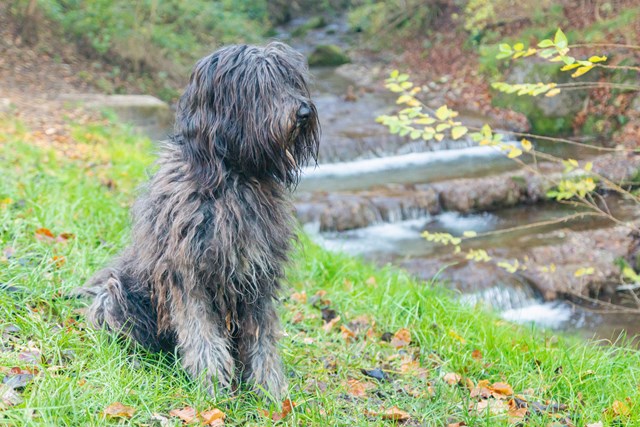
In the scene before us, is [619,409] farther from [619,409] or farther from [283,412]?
[283,412]

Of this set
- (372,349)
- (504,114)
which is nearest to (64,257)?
(372,349)

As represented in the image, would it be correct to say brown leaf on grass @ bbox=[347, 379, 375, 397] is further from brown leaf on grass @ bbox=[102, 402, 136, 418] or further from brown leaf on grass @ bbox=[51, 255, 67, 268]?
brown leaf on grass @ bbox=[51, 255, 67, 268]

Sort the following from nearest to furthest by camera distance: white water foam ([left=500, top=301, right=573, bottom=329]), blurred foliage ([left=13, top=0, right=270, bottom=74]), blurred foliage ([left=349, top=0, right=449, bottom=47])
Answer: white water foam ([left=500, top=301, right=573, bottom=329]) < blurred foliage ([left=13, top=0, right=270, bottom=74]) < blurred foliage ([left=349, top=0, right=449, bottom=47])

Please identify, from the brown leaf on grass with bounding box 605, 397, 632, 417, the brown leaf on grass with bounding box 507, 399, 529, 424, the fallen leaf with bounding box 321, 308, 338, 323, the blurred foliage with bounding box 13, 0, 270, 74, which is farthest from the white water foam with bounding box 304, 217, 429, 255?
the blurred foliage with bounding box 13, 0, 270, 74

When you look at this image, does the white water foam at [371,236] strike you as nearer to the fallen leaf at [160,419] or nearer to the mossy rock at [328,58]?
the fallen leaf at [160,419]

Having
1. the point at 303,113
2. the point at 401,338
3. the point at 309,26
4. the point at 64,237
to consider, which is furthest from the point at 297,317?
the point at 309,26

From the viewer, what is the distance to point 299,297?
5188 millimetres

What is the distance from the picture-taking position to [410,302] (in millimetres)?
5137

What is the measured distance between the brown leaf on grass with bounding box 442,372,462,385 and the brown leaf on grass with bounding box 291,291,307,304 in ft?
4.76

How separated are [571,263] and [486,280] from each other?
3.88 feet

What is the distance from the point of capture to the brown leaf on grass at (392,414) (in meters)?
3.41

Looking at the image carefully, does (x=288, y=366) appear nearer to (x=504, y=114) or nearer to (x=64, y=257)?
(x=64, y=257)

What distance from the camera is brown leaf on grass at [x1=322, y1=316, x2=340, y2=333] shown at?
471 centimetres

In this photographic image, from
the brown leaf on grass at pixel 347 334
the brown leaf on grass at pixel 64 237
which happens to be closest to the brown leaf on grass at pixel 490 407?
the brown leaf on grass at pixel 347 334
